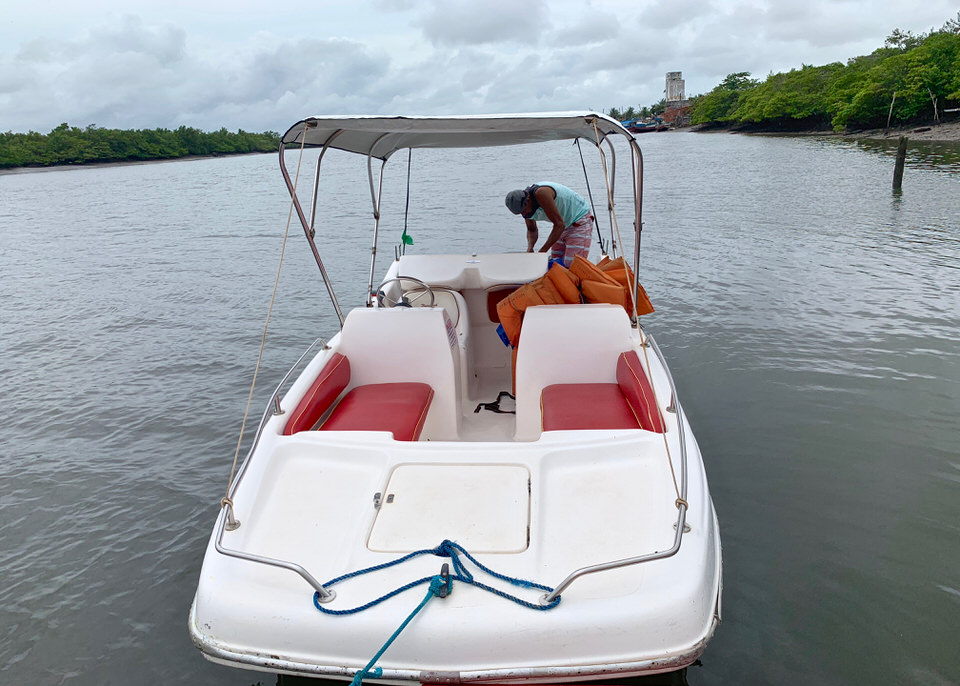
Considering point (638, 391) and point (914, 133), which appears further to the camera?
point (914, 133)

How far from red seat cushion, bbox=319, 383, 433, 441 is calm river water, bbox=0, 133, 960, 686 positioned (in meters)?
1.47

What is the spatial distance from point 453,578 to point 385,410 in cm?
169

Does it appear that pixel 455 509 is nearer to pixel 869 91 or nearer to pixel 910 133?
pixel 910 133

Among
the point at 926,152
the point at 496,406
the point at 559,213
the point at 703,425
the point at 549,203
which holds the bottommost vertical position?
the point at 703,425

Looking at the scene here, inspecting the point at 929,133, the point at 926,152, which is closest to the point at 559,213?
the point at 926,152

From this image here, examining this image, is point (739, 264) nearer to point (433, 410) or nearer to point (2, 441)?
point (433, 410)

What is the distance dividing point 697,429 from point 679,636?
393 centimetres

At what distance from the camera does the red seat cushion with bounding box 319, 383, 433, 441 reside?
376 centimetres

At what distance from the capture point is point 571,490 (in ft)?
9.66

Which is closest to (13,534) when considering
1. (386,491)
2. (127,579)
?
(127,579)

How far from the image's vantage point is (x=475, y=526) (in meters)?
2.75

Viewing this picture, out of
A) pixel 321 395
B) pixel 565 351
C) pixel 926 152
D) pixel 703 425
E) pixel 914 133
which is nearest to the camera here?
pixel 321 395

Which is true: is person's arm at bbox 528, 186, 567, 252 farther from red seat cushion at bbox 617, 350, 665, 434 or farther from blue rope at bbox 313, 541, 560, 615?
blue rope at bbox 313, 541, 560, 615

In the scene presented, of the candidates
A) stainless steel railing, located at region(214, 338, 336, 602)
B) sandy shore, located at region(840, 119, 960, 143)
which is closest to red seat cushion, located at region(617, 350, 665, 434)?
stainless steel railing, located at region(214, 338, 336, 602)
